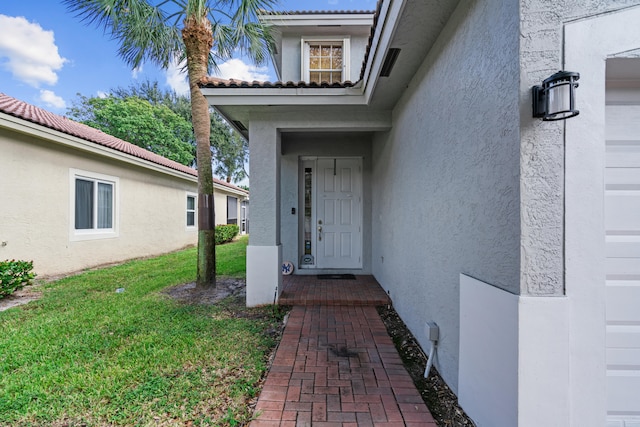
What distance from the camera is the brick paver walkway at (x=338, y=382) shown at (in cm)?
206

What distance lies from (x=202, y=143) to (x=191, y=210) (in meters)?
8.21

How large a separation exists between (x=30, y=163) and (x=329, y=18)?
26.0 feet

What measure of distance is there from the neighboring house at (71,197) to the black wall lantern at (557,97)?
8.60 m

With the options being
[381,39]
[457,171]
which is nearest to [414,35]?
[381,39]

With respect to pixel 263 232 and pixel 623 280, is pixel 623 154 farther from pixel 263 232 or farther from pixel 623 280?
pixel 263 232

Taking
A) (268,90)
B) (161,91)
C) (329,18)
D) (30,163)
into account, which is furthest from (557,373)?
(161,91)

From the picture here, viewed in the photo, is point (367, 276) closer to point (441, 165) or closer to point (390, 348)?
point (390, 348)

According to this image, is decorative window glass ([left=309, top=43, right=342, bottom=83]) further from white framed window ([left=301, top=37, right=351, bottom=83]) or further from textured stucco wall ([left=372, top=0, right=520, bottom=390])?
textured stucco wall ([left=372, top=0, right=520, bottom=390])

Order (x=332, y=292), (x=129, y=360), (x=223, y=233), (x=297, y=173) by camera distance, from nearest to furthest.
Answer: (x=129, y=360)
(x=332, y=292)
(x=297, y=173)
(x=223, y=233)

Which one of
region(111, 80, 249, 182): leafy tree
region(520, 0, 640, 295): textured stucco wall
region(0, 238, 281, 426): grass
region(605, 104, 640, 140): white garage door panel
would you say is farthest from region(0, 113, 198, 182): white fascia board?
region(111, 80, 249, 182): leafy tree

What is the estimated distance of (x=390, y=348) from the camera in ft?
10.2

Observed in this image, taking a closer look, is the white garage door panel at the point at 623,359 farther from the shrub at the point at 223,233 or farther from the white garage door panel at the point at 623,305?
the shrub at the point at 223,233

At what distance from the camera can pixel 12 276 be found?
4938 mm

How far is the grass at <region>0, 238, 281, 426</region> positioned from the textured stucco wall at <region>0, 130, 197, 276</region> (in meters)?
1.90
